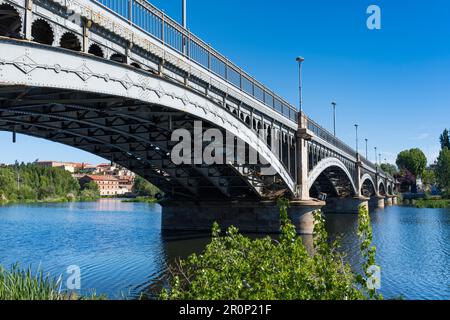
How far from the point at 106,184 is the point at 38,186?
51.2 m

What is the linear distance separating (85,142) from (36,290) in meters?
20.6

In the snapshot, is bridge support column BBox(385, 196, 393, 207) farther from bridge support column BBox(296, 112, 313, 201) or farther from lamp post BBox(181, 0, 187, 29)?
lamp post BBox(181, 0, 187, 29)

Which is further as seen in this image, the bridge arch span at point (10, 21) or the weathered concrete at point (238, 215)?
the weathered concrete at point (238, 215)

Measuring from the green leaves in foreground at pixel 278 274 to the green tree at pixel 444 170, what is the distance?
11453cm

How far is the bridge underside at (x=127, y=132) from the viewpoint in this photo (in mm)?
17984

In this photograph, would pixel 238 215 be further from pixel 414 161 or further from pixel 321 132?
pixel 414 161

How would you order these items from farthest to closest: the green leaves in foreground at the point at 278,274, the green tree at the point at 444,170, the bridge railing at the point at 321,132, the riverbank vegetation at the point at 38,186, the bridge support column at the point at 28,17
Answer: the riverbank vegetation at the point at 38,186, the green tree at the point at 444,170, the bridge railing at the point at 321,132, the bridge support column at the point at 28,17, the green leaves in foreground at the point at 278,274

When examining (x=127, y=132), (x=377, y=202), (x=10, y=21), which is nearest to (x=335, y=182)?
(x=377, y=202)

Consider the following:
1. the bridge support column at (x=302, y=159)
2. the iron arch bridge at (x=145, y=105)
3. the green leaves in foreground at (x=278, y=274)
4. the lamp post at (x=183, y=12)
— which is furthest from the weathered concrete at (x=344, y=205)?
the green leaves in foreground at (x=278, y=274)

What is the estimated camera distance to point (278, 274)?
27.0 feet

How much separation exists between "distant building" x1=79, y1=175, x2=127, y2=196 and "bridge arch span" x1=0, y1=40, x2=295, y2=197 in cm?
14416

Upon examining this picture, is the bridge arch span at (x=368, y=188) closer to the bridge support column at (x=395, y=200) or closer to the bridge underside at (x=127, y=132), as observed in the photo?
the bridge support column at (x=395, y=200)

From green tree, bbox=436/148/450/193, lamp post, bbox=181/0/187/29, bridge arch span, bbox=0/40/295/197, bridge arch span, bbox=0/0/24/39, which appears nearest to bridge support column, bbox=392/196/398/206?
green tree, bbox=436/148/450/193
